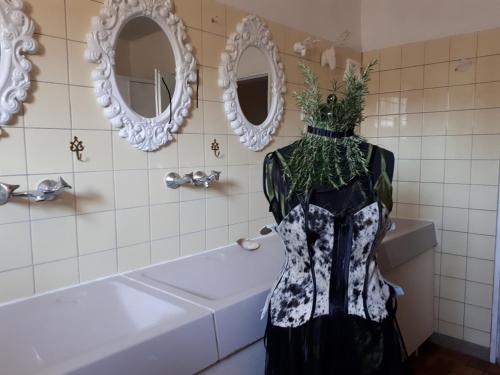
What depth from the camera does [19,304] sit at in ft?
4.07

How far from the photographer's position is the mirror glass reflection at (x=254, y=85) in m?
1.91

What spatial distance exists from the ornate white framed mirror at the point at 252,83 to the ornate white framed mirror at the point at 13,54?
2.61 ft

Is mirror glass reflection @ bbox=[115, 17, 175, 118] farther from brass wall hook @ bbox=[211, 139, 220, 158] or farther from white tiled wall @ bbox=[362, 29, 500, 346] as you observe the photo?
white tiled wall @ bbox=[362, 29, 500, 346]

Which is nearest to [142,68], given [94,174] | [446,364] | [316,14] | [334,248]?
[94,174]

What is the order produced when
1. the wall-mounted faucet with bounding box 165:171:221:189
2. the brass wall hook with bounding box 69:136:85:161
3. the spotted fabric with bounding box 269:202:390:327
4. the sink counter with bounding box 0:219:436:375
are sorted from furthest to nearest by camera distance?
the wall-mounted faucet with bounding box 165:171:221:189
the brass wall hook with bounding box 69:136:85:161
the spotted fabric with bounding box 269:202:390:327
the sink counter with bounding box 0:219:436:375

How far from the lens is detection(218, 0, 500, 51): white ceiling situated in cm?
215

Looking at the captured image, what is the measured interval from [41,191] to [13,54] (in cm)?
40

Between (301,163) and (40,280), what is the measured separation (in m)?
0.90

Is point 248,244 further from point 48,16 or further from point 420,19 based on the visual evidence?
point 420,19

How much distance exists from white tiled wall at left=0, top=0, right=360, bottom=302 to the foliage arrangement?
67cm

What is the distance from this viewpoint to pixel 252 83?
1960mm

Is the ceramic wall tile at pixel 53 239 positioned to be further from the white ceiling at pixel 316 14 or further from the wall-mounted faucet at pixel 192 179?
the white ceiling at pixel 316 14

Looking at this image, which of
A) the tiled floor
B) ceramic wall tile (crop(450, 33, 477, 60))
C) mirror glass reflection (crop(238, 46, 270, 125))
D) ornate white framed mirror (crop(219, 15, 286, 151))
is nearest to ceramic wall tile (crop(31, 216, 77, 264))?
ornate white framed mirror (crop(219, 15, 286, 151))

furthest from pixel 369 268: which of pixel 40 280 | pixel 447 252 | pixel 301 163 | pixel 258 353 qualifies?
pixel 447 252
